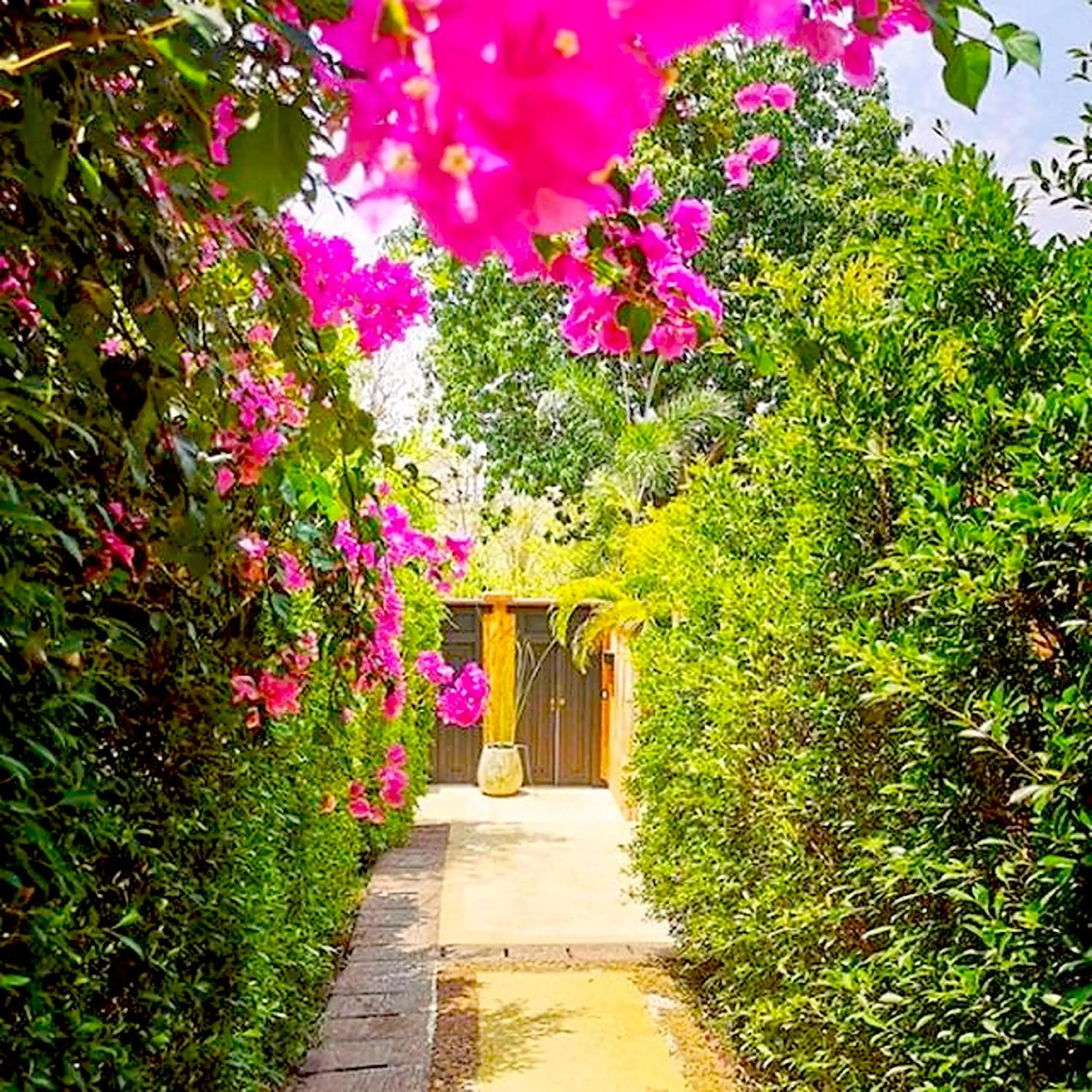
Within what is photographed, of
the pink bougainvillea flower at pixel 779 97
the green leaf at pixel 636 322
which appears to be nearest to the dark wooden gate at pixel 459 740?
the pink bougainvillea flower at pixel 779 97

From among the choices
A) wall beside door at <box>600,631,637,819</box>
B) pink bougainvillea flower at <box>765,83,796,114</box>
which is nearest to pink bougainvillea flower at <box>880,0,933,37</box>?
pink bougainvillea flower at <box>765,83,796,114</box>

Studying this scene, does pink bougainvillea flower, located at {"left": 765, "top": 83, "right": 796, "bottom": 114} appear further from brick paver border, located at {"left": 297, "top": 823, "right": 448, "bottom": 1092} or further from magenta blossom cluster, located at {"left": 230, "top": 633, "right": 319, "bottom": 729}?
brick paver border, located at {"left": 297, "top": 823, "right": 448, "bottom": 1092}

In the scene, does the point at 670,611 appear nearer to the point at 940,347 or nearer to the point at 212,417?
the point at 940,347

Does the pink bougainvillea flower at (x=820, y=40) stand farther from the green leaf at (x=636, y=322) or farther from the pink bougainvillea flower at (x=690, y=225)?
the pink bougainvillea flower at (x=690, y=225)

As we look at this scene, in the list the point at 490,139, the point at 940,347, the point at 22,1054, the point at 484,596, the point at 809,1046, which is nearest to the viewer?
the point at 490,139

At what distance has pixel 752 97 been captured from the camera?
63.8 inches

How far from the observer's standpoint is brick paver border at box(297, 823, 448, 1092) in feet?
11.6

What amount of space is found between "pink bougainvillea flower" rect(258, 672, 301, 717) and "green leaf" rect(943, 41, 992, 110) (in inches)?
70.4

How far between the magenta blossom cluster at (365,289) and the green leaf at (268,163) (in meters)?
1.52

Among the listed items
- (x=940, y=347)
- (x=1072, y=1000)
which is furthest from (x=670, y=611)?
(x=1072, y=1000)

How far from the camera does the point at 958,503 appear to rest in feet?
6.61

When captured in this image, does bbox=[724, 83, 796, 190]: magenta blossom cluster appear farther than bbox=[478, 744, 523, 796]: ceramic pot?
No

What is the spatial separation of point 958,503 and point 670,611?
3.26 metres

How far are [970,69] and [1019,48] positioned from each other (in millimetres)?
79
